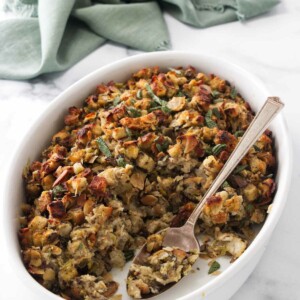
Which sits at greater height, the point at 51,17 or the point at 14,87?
the point at 51,17

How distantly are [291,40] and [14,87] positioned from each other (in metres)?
1.29

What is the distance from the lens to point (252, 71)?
2.70 metres

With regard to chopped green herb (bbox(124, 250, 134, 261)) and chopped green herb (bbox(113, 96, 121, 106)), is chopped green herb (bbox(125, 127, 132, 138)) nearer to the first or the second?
chopped green herb (bbox(113, 96, 121, 106))

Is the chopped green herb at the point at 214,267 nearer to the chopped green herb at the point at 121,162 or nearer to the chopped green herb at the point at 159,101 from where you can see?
the chopped green herb at the point at 121,162

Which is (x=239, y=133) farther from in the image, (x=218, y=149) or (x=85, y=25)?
(x=85, y=25)

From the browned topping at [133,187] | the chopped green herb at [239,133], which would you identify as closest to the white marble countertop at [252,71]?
the browned topping at [133,187]

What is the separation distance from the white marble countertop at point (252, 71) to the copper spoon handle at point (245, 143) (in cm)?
31

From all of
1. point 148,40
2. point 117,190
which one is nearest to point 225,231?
point 117,190

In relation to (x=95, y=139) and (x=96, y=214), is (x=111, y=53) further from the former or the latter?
(x=96, y=214)

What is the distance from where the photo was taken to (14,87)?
2.68 m

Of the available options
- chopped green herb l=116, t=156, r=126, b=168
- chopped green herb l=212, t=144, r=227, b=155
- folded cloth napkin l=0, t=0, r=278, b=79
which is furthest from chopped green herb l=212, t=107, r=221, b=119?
folded cloth napkin l=0, t=0, r=278, b=79

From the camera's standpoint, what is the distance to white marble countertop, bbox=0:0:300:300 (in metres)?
2.06

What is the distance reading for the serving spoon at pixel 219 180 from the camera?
186 cm

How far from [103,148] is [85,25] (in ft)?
3.70
